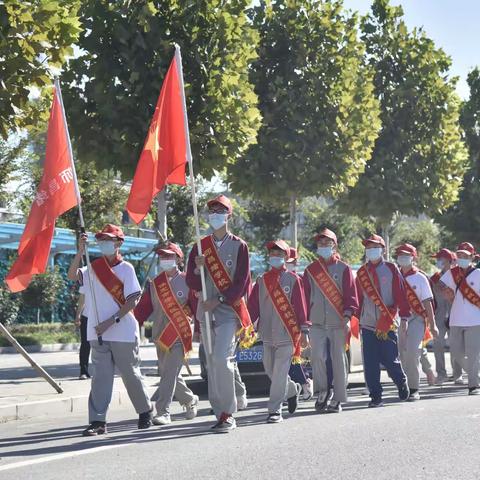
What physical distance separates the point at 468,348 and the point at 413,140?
12163 mm

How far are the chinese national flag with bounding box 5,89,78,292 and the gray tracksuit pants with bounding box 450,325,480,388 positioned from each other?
5933mm

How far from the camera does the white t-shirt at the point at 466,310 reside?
14406mm

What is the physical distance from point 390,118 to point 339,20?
13.1ft

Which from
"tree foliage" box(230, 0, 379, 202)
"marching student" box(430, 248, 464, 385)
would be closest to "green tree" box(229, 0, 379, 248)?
"tree foliage" box(230, 0, 379, 202)

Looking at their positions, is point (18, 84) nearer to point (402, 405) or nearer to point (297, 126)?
point (402, 405)

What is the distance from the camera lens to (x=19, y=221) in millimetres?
34219

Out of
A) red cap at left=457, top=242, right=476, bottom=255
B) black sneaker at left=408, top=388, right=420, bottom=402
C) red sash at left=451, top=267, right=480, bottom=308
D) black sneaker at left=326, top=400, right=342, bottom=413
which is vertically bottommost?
black sneaker at left=326, top=400, right=342, bottom=413

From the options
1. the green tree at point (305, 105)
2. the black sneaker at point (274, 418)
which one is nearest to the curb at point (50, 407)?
the black sneaker at point (274, 418)

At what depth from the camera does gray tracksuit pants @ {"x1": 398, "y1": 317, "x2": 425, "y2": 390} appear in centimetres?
1344

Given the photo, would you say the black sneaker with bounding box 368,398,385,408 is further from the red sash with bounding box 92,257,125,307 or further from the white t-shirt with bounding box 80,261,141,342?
the red sash with bounding box 92,257,125,307

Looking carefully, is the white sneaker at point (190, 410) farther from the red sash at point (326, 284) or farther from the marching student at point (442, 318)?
the marching student at point (442, 318)

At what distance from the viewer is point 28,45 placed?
11.2 meters

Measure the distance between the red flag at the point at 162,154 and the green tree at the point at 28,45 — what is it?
142cm

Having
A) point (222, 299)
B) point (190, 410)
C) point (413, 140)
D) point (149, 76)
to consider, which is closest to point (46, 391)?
point (190, 410)
